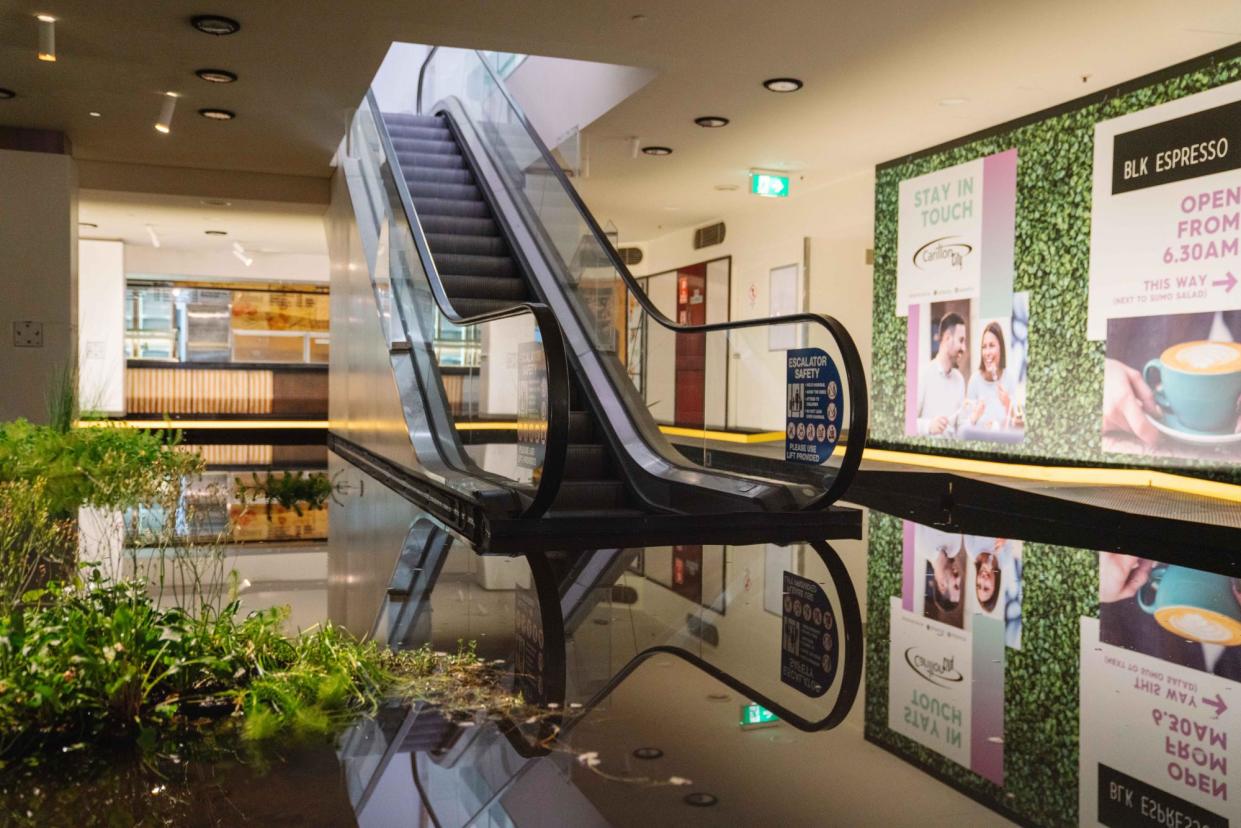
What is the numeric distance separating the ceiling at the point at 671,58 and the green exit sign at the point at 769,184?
3.33 ft

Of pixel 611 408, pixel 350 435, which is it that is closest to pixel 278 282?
pixel 350 435

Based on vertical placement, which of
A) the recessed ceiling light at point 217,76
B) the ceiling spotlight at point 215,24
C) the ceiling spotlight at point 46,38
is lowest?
the ceiling spotlight at point 46,38

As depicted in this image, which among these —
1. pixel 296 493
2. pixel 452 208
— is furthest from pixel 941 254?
pixel 296 493

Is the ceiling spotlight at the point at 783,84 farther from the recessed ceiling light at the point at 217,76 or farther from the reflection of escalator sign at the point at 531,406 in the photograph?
the recessed ceiling light at the point at 217,76

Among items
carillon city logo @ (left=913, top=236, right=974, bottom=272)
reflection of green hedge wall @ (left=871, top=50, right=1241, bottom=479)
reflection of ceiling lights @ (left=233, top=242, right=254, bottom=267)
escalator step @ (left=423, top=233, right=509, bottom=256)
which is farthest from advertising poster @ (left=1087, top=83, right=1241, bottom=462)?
reflection of ceiling lights @ (left=233, top=242, right=254, bottom=267)

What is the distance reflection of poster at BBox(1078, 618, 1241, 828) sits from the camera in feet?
7.09

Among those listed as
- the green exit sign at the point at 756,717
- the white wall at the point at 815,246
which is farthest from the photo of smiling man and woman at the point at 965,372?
the green exit sign at the point at 756,717

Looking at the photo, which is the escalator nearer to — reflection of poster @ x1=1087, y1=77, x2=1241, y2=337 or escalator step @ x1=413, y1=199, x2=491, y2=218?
escalator step @ x1=413, y1=199, x2=491, y2=218

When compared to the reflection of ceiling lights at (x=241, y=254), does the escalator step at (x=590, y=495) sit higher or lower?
lower

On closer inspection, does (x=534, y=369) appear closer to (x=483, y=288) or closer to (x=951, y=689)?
(x=483, y=288)

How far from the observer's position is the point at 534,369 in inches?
239

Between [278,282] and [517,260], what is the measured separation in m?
13.3

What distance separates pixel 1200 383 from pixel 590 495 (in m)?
4.21

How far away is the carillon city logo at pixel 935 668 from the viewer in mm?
3228
